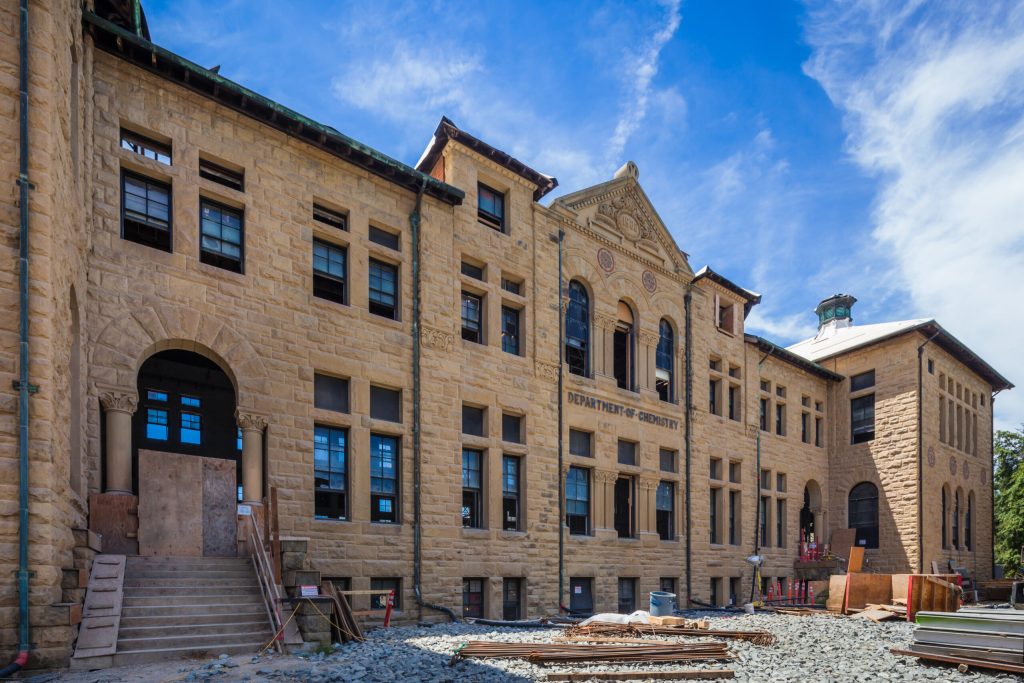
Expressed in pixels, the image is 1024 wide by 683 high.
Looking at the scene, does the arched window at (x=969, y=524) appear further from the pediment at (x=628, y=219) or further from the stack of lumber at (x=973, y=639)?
the stack of lumber at (x=973, y=639)

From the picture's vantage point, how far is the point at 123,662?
10039 millimetres

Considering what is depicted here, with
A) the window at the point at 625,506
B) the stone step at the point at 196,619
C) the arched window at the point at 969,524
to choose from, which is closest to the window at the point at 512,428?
the window at the point at 625,506

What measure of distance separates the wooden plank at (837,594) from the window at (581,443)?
9062 millimetres

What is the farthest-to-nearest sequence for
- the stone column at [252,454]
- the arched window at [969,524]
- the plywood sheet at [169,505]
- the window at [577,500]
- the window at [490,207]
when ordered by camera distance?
the arched window at [969,524], the window at [577,500], the window at [490,207], the stone column at [252,454], the plywood sheet at [169,505]

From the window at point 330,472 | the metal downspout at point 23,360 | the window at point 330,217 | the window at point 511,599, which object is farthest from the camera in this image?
the window at point 511,599

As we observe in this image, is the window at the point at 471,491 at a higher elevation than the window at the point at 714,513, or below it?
higher

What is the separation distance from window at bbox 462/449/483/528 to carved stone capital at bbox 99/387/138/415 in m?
8.15

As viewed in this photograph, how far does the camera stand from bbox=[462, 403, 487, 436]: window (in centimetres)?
1900

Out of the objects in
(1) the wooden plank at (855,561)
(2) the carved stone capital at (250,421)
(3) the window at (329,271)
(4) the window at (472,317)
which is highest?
(3) the window at (329,271)

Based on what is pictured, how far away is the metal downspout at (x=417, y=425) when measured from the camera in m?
16.8

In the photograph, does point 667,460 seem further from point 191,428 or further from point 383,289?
point 191,428

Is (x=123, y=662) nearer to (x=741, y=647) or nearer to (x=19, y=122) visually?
(x=19, y=122)

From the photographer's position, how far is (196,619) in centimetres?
1141

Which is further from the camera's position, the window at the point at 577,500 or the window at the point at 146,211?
the window at the point at 577,500
